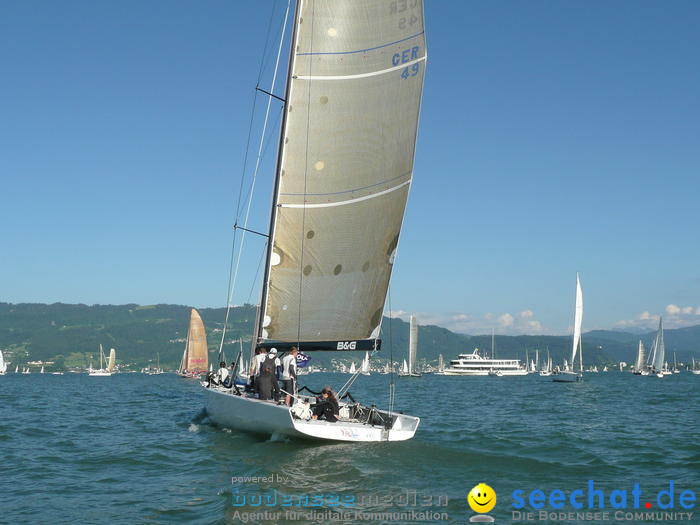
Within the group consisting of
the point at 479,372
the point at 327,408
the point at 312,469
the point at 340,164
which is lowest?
the point at 312,469

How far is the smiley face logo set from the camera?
1033cm

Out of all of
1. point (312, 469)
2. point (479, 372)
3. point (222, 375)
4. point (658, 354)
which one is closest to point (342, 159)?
point (312, 469)

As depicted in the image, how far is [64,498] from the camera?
1110cm

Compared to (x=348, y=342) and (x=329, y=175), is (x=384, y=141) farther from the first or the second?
(x=348, y=342)

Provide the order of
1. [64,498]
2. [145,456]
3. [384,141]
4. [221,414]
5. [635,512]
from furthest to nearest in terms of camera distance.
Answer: [221,414] → [384,141] → [145,456] → [64,498] → [635,512]

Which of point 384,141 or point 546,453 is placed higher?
point 384,141

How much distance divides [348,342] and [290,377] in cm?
190

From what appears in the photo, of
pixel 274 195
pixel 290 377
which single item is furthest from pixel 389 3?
pixel 290 377

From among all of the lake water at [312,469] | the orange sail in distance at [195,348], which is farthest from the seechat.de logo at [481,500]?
the orange sail in distance at [195,348]

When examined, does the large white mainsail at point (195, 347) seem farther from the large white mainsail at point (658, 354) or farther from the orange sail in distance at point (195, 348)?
the large white mainsail at point (658, 354)

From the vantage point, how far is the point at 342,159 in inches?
701

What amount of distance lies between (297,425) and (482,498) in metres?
5.18

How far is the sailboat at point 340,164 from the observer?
17828 mm

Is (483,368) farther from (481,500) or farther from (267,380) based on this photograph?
(481,500)
